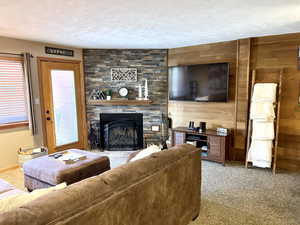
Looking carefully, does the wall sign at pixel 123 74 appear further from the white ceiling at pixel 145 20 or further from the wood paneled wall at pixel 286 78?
the wood paneled wall at pixel 286 78

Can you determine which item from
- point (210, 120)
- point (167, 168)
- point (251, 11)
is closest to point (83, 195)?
point (167, 168)

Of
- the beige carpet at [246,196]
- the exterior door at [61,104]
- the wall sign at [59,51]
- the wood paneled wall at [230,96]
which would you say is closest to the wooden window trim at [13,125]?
the exterior door at [61,104]

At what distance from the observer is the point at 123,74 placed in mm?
4793

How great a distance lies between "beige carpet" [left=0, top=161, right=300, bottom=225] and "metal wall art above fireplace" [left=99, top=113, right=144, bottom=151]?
1769mm

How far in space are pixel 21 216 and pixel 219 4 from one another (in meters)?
2.39

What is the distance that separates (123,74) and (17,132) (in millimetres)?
2355

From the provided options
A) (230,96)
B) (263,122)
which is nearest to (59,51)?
(230,96)

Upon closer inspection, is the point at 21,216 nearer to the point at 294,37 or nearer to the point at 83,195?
the point at 83,195

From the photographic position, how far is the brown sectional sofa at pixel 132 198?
3.57 feet

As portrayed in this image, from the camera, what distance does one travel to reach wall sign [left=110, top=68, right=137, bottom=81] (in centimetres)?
478

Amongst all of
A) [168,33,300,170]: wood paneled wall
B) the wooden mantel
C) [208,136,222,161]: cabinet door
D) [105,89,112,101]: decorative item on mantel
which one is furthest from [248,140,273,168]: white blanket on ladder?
[105,89,112,101]: decorative item on mantel

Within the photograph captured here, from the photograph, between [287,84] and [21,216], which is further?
[287,84]

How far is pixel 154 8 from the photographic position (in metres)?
2.30

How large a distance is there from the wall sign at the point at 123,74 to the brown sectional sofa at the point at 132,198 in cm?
293
